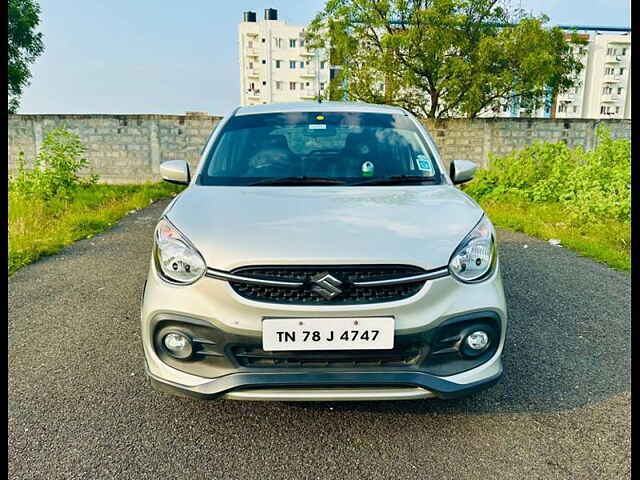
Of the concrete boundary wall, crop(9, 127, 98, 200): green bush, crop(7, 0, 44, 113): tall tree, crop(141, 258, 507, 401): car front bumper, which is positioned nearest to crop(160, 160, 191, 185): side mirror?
crop(141, 258, 507, 401): car front bumper

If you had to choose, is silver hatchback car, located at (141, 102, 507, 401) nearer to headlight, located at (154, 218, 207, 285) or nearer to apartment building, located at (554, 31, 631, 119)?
headlight, located at (154, 218, 207, 285)

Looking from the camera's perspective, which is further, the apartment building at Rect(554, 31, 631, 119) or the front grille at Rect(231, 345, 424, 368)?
the apartment building at Rect(554, 31, 631, 119)

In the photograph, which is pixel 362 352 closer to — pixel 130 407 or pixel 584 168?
pixel 130 407

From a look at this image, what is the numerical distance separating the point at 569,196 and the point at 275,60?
60.7 metres

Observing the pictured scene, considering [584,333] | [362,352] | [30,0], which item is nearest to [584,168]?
[584,333]

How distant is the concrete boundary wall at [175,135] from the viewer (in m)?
14.0

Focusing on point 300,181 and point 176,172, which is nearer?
point 300,181

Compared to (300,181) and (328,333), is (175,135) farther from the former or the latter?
(328,333)

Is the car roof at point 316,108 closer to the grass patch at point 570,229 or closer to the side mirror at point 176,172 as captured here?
the side mirror at point 176,172

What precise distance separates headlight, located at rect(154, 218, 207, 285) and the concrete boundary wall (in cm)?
1255

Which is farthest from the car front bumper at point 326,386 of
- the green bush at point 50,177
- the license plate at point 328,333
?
the green bush at point 50,177

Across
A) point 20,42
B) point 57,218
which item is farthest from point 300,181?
point 20,42

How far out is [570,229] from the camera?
653 centimetres

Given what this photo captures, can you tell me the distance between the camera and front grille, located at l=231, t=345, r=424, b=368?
184cm
